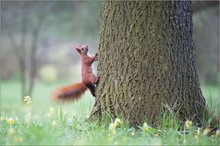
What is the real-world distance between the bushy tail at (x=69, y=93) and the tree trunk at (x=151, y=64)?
0.38 m

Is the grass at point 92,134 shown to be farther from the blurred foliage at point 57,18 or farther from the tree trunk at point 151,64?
the blurred foliage at point 57,18

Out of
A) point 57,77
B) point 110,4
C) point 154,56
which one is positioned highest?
point 110,4

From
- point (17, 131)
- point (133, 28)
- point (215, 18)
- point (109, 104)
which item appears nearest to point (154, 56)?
point (133, 28)

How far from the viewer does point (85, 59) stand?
5062mm

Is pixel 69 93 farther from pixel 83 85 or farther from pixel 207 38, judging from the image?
pixel 207 38

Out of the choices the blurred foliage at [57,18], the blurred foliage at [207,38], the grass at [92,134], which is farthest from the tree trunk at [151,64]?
the blurred foliage at [57,18]

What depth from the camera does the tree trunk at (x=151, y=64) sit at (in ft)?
15.2

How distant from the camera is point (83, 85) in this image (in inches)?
201

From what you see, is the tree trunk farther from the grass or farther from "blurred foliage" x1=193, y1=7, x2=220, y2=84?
"blurred foliage" x1=193, y1=7, x2=220, y2=84

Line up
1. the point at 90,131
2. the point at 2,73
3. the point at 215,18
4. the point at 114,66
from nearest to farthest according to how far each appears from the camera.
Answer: the point at 90,131
the point at 114,66
the point at 215,18
the point at 2,73

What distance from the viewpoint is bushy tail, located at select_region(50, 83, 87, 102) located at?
16.5 ft

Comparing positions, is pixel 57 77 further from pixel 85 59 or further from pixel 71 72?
pixel 85 59

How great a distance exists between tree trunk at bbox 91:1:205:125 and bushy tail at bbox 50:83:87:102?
15.0 inches

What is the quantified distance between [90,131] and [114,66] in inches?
29.1
